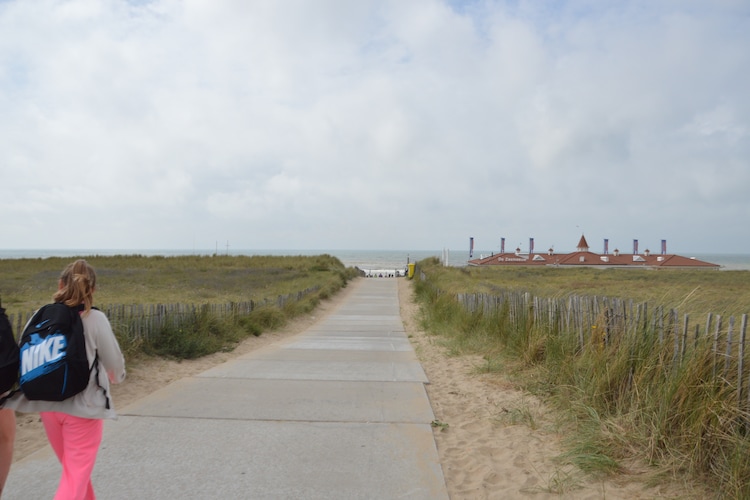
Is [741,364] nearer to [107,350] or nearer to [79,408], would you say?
[107,350]

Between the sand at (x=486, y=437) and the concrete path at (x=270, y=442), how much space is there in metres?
0.22

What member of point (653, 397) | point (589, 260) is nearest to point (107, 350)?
point (653, 397)

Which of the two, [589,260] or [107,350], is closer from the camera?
[107,350]

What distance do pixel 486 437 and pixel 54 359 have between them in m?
3.76

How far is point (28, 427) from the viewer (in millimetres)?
5176

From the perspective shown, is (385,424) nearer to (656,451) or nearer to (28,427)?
(656,451)

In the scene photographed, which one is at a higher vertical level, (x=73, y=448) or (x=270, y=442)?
(x=73, y=448)

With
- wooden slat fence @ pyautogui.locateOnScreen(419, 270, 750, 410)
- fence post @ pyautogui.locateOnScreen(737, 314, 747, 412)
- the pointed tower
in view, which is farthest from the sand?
the pointed tower

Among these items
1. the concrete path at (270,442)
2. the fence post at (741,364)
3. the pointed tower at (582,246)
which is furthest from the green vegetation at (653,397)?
the pointed tower at (582,246)

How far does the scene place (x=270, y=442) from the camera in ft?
15.3

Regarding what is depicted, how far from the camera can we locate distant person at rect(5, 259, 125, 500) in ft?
9.59

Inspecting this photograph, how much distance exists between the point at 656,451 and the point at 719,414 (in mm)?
526

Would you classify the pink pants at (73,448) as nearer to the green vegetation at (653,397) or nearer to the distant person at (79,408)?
the distant person at (79,408)

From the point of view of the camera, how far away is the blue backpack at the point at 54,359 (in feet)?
9.07
